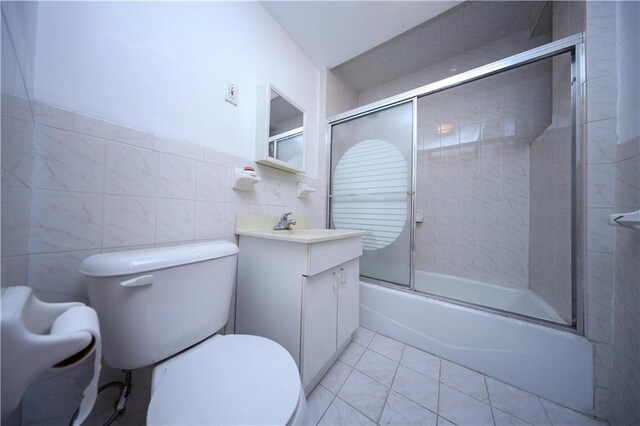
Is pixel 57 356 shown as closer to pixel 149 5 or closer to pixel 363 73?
pixel 149 5

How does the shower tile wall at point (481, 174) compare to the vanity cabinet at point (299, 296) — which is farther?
the shower tile wall at point (481, 174)

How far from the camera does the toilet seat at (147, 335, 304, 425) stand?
488mm

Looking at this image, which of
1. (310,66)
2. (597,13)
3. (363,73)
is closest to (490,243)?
(597,13)

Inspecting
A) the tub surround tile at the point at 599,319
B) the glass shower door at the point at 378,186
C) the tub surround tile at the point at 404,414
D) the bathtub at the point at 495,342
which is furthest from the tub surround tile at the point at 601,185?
the tub surround tile at the point at 404,414

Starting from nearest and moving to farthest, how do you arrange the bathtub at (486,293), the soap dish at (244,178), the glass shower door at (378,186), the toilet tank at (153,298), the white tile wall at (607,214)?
the toilet tank at (153,298) < the white tile wall at (607,214) < the soap dish at (244,178) < the bathtub at (486,293) < the glass shower door at (378,186)

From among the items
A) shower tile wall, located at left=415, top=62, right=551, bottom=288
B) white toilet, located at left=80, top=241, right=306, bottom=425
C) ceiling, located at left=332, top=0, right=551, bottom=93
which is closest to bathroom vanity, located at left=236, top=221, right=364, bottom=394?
white toilet, located at left=80, top=241, right=306, bottom=425

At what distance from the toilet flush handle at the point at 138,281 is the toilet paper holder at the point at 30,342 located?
0.72 ft

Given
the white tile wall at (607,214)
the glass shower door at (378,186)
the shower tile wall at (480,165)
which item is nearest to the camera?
the white tile wall at (607,214)

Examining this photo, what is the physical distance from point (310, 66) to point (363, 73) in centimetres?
65

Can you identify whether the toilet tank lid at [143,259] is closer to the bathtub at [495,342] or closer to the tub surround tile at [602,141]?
the bathtub at [495,342]

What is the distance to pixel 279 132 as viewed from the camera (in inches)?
53.1

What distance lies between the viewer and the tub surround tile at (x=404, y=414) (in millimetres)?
892

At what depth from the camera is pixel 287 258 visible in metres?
0.94

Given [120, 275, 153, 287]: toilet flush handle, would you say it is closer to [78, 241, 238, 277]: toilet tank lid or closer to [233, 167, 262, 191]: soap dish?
[78, 241, 238, 277]: toilet tank lid
